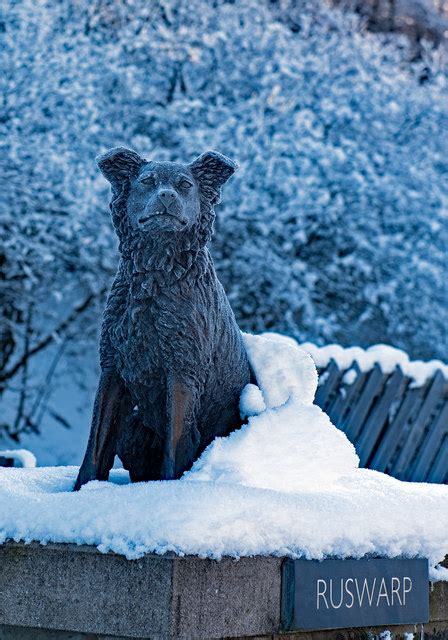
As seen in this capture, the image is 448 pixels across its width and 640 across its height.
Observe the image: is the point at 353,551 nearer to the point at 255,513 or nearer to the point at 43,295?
the point at 255,513

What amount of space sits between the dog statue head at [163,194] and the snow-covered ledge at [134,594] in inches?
42.7

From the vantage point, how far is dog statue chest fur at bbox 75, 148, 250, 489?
2.79 meters

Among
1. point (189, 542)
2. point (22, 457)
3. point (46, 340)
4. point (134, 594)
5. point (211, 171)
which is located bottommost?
point (134, 594)

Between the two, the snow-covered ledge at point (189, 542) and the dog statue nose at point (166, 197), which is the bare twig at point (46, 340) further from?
the dog statue nose at point (166, 197)

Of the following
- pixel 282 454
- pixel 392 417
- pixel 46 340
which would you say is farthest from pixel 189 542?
pixel 46 340

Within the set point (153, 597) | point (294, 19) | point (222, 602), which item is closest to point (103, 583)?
point (153, 597)

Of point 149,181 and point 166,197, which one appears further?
point 149,181

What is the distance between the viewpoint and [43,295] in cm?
983

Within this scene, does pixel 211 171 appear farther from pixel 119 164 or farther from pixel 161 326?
pixel 161 326

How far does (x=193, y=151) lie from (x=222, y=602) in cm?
827

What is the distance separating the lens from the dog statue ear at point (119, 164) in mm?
2875

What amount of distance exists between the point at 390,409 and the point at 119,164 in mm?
4098

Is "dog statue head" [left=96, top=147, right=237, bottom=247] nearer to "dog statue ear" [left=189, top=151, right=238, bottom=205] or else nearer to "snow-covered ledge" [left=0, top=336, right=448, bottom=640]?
"dog statue ear" [left=189, top=151, right=238, bottom=205]

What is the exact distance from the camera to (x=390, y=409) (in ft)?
21.0
